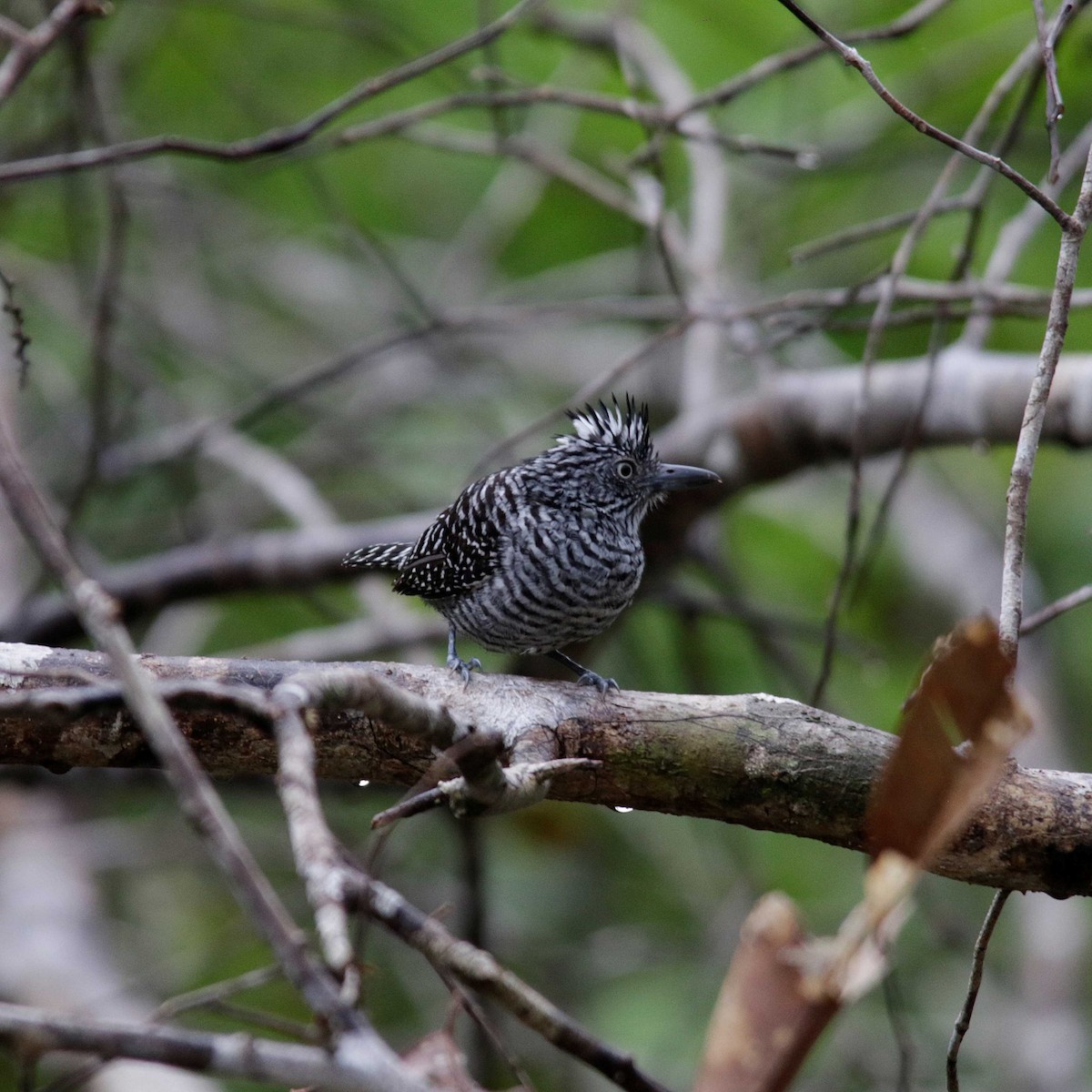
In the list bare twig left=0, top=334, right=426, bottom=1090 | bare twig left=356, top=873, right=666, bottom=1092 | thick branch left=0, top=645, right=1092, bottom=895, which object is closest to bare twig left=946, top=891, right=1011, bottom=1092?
thick branch left=0, top=645, right=1092, bottom=895

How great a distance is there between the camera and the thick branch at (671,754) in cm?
242

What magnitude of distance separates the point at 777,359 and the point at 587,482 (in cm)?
154

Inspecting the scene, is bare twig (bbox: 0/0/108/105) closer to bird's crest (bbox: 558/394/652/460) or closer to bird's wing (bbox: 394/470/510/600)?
bird's wing (bbox: 394/470/510/600)

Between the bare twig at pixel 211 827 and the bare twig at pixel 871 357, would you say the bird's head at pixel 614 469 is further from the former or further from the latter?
the bare twig at pixel 211 827

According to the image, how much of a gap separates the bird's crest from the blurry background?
0.74ft

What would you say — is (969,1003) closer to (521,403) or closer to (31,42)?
(31,42)

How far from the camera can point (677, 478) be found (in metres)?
3.99

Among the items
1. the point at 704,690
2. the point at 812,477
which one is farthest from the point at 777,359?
the point at 812,477

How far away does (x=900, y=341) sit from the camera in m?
6.64

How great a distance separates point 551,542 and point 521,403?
427cm

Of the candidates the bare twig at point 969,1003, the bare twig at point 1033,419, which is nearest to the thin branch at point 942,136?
the bare twig at point 1033,419

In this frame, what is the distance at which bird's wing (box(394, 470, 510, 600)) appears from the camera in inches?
155

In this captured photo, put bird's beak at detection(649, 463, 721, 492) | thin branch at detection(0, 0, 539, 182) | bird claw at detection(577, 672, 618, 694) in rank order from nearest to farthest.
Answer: thin branch at detection(0, 0, 539, 182), bird claw at detection(577, 672, 618, 694), bird's beak at detection(649, 463, 721, 492)

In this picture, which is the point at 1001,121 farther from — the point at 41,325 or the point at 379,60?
the point at 41,325
